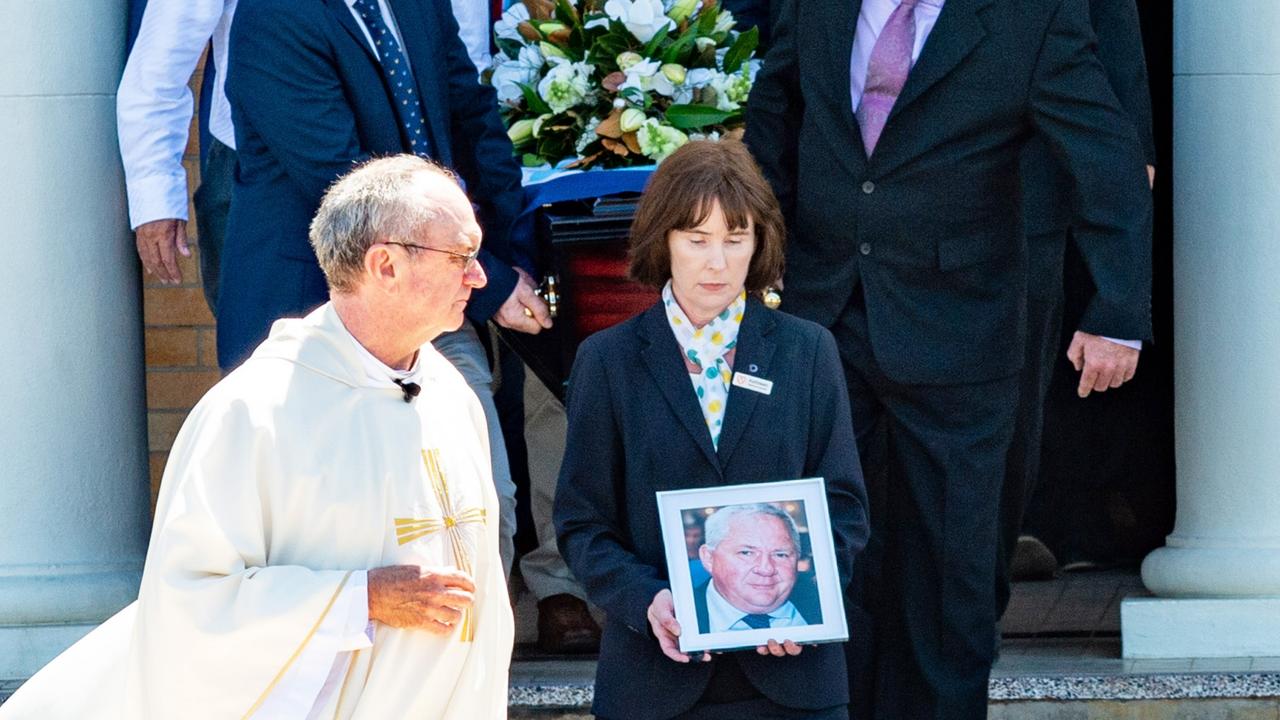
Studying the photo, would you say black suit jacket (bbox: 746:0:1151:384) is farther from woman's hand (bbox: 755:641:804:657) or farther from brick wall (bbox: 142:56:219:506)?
brick wall (bbox: 142:56:219:506)

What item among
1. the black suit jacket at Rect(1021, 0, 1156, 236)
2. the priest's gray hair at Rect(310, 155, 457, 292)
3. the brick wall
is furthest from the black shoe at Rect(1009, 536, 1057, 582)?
the priest's gray hair at Rect(310, 155, 457, 292)

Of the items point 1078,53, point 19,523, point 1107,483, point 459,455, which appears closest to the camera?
point 459,455

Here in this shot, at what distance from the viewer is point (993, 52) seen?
16.5ft

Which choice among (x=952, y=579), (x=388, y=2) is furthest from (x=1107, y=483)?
(x=388, y=2)

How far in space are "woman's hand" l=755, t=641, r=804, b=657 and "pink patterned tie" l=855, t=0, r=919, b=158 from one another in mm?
1501

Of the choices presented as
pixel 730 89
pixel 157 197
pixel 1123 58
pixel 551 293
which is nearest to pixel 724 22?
pixel 730 89

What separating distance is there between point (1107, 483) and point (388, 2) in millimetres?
3327

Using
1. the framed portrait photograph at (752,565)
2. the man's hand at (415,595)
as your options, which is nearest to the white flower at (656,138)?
the framed portrait photograph at (752,565)

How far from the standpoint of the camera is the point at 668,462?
170 inches

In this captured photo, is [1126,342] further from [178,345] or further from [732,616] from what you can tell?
[178,345]

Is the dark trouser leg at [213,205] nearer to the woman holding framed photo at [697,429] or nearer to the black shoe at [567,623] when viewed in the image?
the black shoe at [567,623]

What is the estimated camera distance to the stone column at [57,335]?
589 centimetres

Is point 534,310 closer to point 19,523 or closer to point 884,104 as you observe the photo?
point 884,104

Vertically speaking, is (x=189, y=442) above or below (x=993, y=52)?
below
